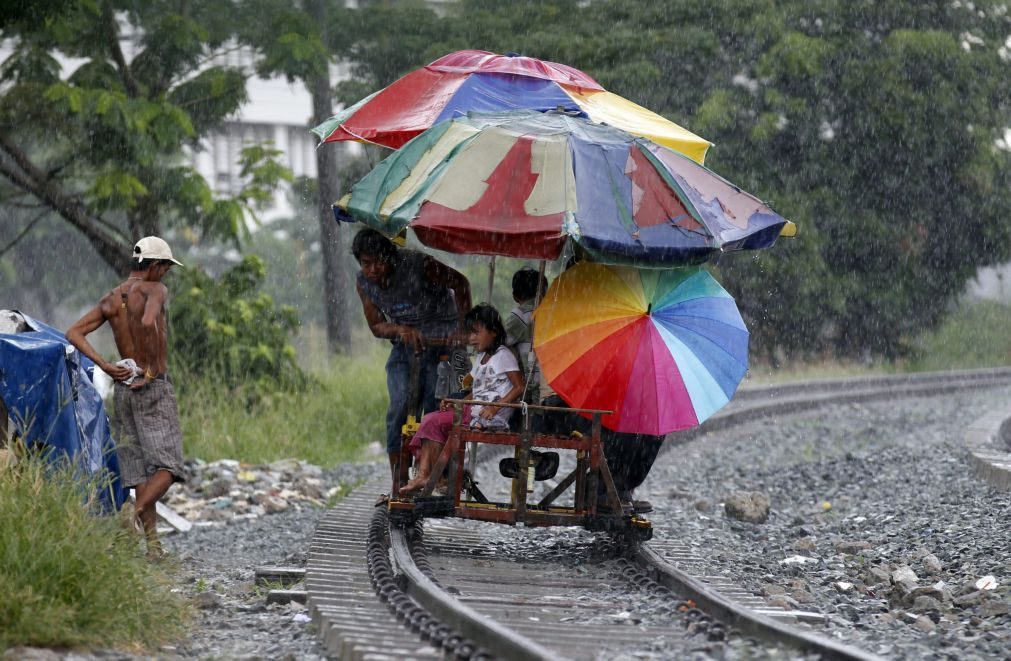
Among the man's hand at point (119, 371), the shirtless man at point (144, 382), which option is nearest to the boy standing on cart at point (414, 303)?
the shirtless man at point (144, 382)

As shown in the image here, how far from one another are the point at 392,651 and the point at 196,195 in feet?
45.2

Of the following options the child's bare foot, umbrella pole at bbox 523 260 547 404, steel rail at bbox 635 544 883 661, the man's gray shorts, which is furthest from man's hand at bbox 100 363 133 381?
steel rail at bbox 635 544 883 661

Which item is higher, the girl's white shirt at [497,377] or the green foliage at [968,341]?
the girl's white shirt at [497,377]

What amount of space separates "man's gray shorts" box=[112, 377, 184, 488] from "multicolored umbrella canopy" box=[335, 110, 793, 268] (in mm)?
1695

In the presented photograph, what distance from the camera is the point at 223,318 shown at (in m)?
17.6

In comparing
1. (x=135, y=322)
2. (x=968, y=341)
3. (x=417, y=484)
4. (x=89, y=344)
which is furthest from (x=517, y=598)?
(x=968, y=341)

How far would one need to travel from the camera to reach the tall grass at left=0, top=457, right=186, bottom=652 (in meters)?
5.56

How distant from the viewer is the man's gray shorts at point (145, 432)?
27.0 feet

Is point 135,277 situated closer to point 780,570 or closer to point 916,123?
point 780,570

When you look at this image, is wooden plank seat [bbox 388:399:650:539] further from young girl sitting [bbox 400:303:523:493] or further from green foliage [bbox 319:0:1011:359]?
green foliage [bbox 319:0:1011:359]

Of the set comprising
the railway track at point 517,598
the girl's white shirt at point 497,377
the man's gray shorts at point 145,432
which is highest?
the girl's white shirt at point 497,377

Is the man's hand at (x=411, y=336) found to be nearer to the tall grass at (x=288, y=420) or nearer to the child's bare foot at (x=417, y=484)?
the child's bare foot at (x=417, y=484)

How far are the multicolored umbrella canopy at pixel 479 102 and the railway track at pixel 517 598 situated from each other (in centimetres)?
257

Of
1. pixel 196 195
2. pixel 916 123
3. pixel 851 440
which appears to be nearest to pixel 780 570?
pixel 851 440
